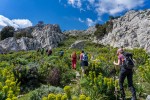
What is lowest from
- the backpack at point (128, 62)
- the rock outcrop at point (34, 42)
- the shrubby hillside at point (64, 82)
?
the shrubby hillside at point (64, 82)

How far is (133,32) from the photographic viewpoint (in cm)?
5075

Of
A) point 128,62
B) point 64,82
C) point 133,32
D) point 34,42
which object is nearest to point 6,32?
point 34,42

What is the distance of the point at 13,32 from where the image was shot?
265ft

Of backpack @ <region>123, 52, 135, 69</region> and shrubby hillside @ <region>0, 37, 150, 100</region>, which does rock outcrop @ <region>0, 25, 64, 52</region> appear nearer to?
A: shrubby hillside @ <region>0, 37, 150, 100</region>

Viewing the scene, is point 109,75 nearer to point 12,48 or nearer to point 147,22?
point 147,22

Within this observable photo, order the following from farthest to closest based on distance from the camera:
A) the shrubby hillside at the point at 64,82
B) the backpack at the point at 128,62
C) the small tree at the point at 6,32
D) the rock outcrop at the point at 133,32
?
1. the small tree at the point at 6,32
2. the rock outcrop at the point at 133,32
3. the shrubby hillside at the point at 64,82
4. the backpack at the point at 128,62

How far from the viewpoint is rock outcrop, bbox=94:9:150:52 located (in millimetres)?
45438

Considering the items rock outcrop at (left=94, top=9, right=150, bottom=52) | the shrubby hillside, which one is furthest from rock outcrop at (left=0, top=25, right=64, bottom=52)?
the shrubby hillside

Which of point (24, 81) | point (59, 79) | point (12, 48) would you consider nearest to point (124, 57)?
point (59, 79)

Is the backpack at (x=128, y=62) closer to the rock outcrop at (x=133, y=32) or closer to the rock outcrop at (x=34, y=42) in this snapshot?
the rock outcrop at (x=133, y=32)

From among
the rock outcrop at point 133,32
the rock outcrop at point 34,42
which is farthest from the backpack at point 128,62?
the rock outcrop at point 34,42

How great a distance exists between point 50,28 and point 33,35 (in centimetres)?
474

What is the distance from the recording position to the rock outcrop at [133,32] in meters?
45.4

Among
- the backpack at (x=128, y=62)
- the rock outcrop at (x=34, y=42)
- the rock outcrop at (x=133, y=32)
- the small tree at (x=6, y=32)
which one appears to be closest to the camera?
the backpack at (x=128, y=62)
